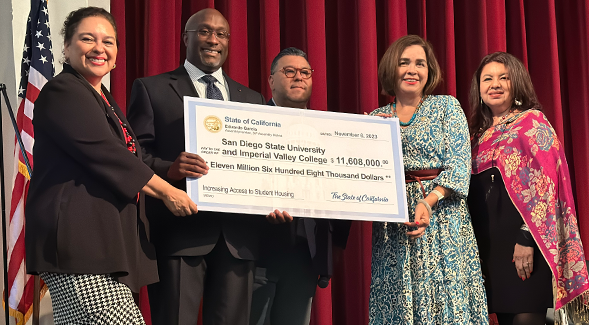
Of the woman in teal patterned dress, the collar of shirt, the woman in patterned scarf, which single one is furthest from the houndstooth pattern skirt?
the woman in patterned scarf

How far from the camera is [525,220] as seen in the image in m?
2.81

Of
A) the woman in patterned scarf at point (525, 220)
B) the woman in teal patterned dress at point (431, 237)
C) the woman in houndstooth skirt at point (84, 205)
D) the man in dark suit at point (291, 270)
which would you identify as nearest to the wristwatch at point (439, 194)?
the woman in teal patterned dress at point (431, 237)

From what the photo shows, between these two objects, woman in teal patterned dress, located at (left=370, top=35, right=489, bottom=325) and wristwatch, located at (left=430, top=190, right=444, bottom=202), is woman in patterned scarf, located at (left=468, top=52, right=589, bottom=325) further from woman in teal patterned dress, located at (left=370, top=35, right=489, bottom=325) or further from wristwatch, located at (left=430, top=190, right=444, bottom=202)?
wristwatch, located at (left=430, top=190, right=444, bottom=202)

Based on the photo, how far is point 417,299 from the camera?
106 inches

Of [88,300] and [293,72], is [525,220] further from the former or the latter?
[88,300]

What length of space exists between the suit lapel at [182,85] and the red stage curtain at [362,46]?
0.97 m

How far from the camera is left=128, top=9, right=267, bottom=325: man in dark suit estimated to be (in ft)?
7.77

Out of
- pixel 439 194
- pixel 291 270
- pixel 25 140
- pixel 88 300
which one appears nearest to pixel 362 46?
pixel 439 194

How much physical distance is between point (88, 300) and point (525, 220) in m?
1.87

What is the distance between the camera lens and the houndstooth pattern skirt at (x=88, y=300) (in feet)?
6.27

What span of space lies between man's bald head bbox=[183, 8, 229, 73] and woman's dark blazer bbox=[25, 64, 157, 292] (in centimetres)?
64

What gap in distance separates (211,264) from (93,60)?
88cm

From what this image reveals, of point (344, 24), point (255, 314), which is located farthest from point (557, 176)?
point (344, 24)

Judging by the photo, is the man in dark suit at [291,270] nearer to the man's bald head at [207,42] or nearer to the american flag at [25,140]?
the man's bald head at [207,42]
